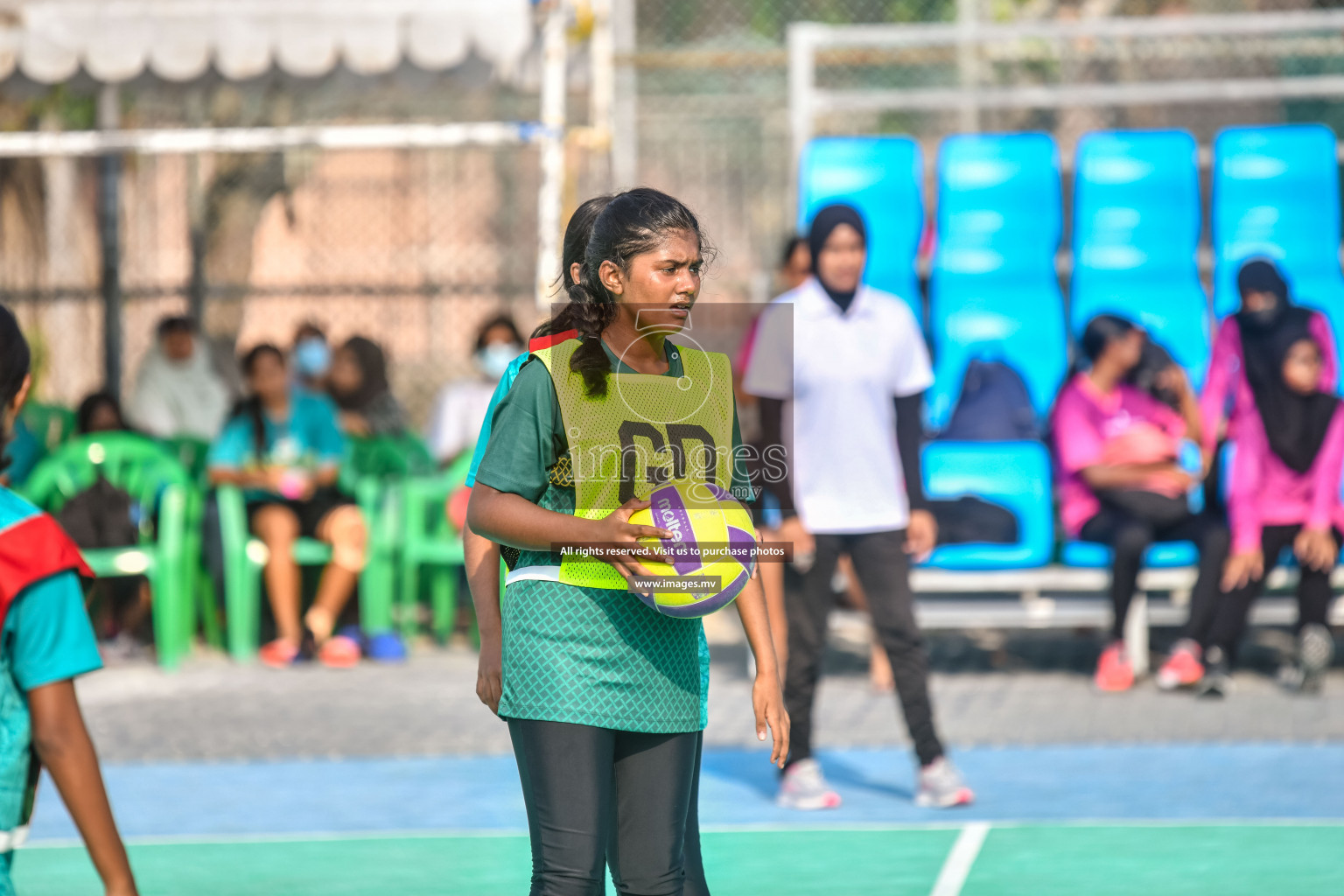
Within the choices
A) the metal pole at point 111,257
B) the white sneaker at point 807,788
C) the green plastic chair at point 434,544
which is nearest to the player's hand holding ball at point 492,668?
the white sneaker at point 807,788

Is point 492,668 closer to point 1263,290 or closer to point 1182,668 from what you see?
point 1182,668

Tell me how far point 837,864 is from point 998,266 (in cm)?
531

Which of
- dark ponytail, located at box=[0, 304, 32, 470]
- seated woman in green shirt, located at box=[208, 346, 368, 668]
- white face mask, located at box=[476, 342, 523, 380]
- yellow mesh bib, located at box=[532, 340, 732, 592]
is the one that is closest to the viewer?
dark ponytail, located at box=[0, 304, 32, 470]

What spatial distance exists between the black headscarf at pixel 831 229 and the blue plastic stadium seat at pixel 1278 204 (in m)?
4.43

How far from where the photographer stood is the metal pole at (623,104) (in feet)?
39.2

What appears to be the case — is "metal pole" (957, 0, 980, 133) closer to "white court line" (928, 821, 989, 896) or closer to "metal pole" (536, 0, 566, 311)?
Answer: "metal pole" (536, 0, 566, 311)

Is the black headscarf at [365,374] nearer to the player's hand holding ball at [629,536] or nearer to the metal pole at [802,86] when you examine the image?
the metal pole at [802,86]

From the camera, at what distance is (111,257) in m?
12.2

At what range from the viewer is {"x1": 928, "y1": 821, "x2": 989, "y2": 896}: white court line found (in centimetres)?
529

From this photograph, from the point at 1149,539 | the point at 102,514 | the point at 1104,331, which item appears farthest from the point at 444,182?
the point at 1149,539

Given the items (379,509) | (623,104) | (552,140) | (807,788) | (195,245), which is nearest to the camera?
(807,788)

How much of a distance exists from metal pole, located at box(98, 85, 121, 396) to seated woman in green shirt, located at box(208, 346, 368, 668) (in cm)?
248

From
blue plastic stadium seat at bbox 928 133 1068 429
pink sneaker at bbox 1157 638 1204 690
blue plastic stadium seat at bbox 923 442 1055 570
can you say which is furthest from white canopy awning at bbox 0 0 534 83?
pink sneaker at bbox 1157 638 1204 690

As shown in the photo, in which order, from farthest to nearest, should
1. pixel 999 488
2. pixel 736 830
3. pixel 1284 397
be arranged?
1. pixel 999 488
2. pixel 1284 397
3. pixel 736 830
